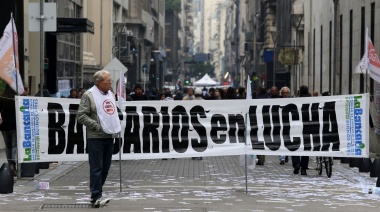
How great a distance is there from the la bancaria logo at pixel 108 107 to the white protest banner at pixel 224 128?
7.31ft

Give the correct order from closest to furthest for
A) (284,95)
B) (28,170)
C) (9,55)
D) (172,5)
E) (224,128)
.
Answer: (224,128) < (9,55) < (28,170) < (284,95) < (172,5)

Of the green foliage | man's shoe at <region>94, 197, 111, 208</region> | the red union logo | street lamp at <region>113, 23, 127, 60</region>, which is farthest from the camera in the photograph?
the green foliage

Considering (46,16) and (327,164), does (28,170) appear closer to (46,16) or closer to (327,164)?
(46,16)

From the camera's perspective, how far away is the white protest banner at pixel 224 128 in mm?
16609

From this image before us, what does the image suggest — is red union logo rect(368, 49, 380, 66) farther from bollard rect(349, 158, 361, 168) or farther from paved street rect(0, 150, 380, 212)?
bollard rect(349, 158, 361, 168)

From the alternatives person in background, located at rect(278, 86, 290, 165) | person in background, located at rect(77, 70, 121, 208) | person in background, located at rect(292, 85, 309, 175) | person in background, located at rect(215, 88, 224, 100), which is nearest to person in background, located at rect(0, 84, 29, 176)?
person in background, located at rect(77, 70, 121, 208)

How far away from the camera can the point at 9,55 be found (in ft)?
58.9

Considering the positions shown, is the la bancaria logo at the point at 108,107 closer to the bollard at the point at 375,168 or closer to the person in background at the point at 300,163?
the bollard at the point at 375,168

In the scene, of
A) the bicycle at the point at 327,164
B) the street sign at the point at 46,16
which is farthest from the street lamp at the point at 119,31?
the bicycle at the point at 327,164

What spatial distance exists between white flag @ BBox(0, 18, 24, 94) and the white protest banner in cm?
180

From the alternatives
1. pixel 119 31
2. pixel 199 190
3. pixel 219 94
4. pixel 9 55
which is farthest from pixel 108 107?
pixel 119 31

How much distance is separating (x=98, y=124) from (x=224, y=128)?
3.08m

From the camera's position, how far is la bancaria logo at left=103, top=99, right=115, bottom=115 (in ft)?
47.4

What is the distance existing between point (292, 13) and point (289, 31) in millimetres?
6164
